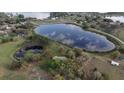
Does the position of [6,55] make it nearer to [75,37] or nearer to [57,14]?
[57,14]

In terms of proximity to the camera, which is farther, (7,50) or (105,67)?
(7,50)

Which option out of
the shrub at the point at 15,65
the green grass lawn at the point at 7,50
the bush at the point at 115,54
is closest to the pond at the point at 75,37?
the bush at the point at 115,54

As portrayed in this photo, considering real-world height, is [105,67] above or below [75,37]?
below

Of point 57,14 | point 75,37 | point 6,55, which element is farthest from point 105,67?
point 6,55

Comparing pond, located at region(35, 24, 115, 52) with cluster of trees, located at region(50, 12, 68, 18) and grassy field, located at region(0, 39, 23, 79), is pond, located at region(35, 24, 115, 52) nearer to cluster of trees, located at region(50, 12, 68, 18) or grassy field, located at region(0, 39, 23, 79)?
cluster of trees, located at region(50, 12, 68, 18)

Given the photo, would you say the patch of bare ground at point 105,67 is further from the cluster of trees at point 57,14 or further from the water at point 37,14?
the water at point 37,14

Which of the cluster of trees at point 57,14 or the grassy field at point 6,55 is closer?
the grassy field at point 6,55

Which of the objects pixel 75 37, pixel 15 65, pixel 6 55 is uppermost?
pixel 75 37
